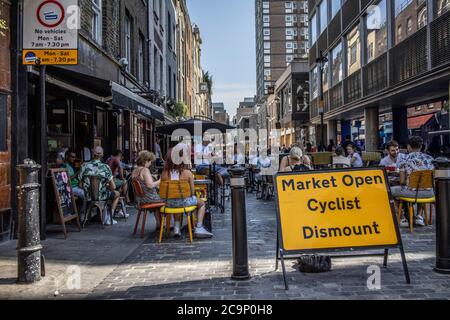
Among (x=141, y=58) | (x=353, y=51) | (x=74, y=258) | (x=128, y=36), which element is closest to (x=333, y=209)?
(x=74, y=258)

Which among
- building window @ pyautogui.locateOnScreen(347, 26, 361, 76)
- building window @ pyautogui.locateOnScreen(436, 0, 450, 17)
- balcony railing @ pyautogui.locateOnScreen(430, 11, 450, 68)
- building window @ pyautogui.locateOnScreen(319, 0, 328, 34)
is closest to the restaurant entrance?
balcony railing @ pyautogui.locateOnScreen(430, 11, 450, 68)

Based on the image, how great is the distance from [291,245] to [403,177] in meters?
4.25

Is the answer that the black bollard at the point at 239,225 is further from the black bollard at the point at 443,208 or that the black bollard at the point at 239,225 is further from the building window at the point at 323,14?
the building window at the point at 323,14

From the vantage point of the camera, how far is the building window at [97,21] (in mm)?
13119

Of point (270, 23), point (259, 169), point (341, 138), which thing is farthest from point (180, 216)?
point (270, 23)

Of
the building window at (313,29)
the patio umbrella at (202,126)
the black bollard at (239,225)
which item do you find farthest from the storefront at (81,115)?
the building window at (313,29)

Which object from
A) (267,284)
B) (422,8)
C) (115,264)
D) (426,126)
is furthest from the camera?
(426,126)

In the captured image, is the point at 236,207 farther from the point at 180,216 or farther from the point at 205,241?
the point at 180,216

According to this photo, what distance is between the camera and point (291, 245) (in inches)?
191

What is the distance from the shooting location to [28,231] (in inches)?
197

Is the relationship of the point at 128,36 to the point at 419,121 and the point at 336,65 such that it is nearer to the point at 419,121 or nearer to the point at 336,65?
the point at 336,65

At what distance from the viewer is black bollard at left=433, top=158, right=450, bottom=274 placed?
16.0 feet

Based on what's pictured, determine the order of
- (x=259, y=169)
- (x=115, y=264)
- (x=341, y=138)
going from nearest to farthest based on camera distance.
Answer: (x=115, y=264) < (x=259, y=169) < (x=341, y=138)

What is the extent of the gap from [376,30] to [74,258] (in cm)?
1630
